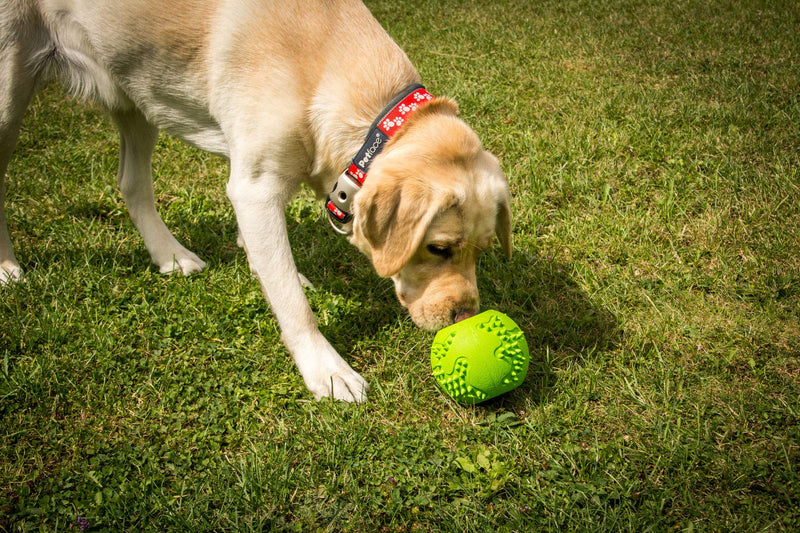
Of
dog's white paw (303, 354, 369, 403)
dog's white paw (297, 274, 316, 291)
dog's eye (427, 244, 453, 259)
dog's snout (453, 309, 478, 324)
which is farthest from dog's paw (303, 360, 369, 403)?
dog's white paw (297, 274, 316, 291)

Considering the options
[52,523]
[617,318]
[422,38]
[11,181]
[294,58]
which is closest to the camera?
[52,523]

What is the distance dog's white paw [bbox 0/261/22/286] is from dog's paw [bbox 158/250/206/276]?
0.85 metres

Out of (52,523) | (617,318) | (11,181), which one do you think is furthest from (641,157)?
(11,181)

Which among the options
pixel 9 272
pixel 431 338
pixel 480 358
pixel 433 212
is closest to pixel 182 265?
pixel 9 272

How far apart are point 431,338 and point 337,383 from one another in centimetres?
65

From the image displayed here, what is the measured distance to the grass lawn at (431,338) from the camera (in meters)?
2.49

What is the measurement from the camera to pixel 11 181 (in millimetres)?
4945

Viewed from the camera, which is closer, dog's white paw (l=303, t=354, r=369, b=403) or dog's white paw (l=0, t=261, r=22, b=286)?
dog's white paw (l=303, t=354, r=369, b=403)

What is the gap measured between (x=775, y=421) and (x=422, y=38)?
21.9 feet

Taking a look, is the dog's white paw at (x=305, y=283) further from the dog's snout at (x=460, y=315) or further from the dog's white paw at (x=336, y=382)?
the dog's snout at (x=460, y=315)

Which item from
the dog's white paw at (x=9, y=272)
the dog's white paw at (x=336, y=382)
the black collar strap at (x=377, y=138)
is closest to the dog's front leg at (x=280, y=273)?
the dog's white paw at (x=336, y=382)

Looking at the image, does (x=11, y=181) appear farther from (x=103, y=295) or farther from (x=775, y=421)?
(x=775, y=421)

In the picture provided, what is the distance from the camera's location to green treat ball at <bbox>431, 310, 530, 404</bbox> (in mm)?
2711

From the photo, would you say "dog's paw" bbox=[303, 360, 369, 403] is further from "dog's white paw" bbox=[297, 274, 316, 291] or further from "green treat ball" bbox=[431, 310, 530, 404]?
"dog's white paw" bbox=[297, 274, 316, 291]
